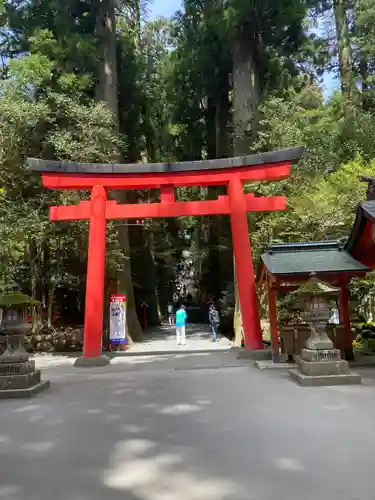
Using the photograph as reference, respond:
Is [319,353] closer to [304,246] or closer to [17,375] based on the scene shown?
[304,246]

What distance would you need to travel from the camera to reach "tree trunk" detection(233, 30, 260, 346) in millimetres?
15945

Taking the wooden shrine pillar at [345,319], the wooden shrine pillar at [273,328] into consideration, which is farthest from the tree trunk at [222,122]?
the wooden shrine pillar at [345,319]

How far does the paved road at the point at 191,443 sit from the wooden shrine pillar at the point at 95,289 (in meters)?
3.16

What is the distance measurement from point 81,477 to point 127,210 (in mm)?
8617

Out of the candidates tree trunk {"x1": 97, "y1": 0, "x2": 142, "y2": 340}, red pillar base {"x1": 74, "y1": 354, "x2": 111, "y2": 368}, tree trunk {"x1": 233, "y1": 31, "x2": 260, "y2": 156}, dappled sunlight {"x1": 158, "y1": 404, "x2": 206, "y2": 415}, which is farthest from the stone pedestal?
tree trunk {"x1": 233, "y1": 31, "x2": 260, "y2": 156}

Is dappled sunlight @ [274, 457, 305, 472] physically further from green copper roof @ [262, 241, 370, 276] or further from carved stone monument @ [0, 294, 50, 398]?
green copper roof @ [262, 241, 370, 276]

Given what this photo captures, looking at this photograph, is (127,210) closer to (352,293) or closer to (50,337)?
(50,337)

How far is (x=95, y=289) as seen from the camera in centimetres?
1116

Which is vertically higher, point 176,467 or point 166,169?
point 166,169

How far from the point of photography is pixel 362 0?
1661cm

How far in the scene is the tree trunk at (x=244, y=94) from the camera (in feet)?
52.3

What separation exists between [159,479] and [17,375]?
459 cm

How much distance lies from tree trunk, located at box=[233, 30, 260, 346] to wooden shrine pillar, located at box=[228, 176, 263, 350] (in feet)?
14.3

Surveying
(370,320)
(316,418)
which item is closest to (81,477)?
(316,418)
